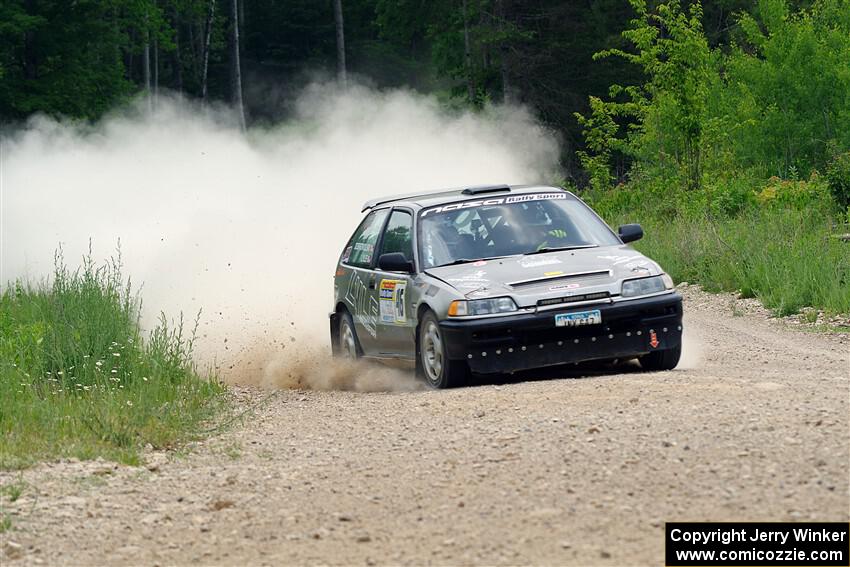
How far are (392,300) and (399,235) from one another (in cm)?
72

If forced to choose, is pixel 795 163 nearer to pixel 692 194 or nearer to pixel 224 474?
pixel 692 194

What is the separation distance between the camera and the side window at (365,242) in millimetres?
13062

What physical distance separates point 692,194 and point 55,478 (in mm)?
18121

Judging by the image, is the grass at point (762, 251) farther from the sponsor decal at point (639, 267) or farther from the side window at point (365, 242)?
the side window at point (365, 242)

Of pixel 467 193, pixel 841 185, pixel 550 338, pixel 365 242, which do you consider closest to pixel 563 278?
pixel 550 338

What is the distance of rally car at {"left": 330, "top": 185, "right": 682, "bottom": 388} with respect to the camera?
1064 centimetres

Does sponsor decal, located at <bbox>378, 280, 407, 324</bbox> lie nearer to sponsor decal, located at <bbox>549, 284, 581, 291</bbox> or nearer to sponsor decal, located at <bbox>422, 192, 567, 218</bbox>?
sponsor decal, located at <bbox>422, 192, 567, 218</bbox>

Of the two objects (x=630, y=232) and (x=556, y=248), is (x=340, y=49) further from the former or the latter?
(x=556, y=248)

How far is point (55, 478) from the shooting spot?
8.39 m

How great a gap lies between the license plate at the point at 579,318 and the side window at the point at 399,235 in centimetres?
178

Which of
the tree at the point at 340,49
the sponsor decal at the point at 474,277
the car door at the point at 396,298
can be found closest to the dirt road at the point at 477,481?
the sponsor decal at the point at 474,277

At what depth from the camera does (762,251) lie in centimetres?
1794

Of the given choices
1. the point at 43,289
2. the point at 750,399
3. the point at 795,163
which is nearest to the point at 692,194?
the point at 795,163

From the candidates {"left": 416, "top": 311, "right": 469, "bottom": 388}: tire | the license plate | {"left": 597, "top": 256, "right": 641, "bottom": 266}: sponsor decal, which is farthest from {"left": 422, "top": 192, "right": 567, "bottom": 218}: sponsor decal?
the license plate
